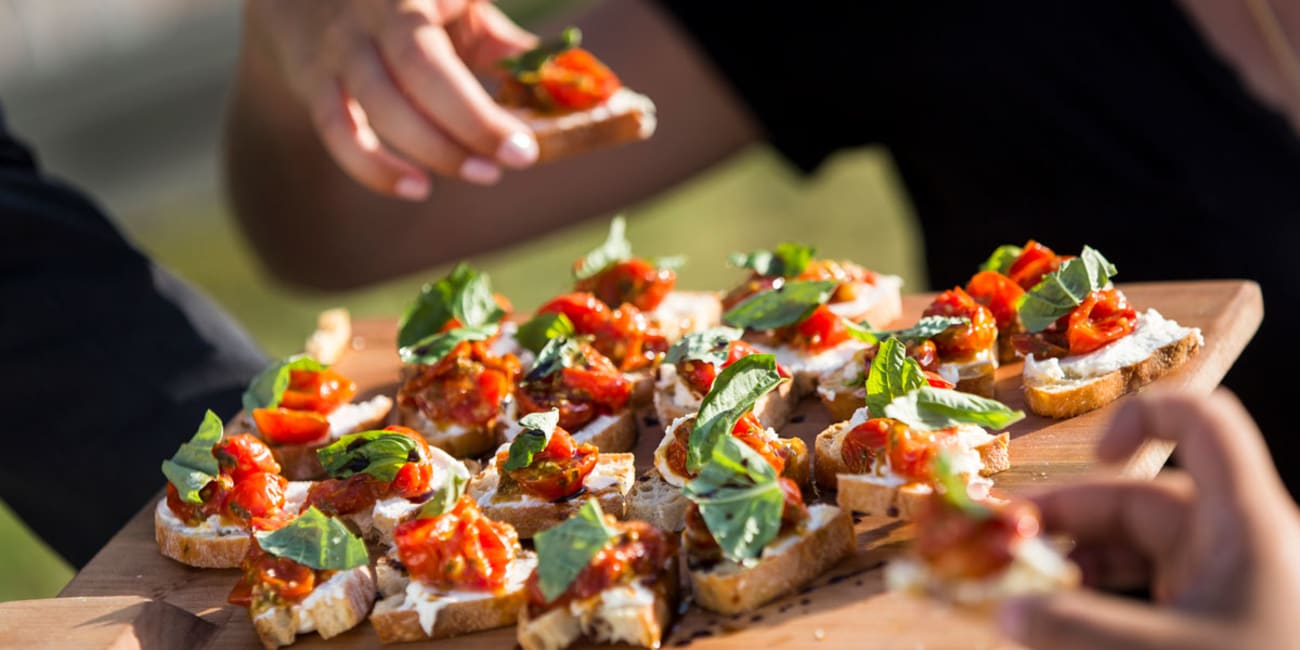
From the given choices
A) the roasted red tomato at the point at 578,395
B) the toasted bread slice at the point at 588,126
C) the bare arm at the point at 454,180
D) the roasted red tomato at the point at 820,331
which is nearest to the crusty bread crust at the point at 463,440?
the roasted red tomato at the point at 578,395

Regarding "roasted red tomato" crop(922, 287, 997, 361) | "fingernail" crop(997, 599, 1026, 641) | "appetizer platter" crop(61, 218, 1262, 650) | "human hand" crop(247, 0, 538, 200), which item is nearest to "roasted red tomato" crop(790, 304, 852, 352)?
"appetizer platter" crop(61, 218, 1262, 650)

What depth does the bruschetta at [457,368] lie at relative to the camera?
2445mm

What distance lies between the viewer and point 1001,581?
3.95 ft

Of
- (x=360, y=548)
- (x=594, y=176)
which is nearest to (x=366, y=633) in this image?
(x=360, y=548)

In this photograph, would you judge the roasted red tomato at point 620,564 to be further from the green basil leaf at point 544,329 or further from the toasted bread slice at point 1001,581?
the green basil leaf at point 544,329

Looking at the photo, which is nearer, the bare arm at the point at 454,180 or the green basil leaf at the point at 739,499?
the green basil leaf at the point at 739,499

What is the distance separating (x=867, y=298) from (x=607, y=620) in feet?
3.98

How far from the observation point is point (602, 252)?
2879 mm

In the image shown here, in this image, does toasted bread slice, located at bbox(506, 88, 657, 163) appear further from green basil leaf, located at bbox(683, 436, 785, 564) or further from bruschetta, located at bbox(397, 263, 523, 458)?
green basil leaf, located at bbox(683, 436, 785, 564)

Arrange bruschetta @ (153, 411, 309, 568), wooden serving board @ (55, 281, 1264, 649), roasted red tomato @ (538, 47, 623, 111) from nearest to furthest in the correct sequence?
wooden serving board @ (55, 281, 1264, 649), bruschetta @ (153, 411, 309, 568), roasted red tomato @ (538, 47, 623, 111)

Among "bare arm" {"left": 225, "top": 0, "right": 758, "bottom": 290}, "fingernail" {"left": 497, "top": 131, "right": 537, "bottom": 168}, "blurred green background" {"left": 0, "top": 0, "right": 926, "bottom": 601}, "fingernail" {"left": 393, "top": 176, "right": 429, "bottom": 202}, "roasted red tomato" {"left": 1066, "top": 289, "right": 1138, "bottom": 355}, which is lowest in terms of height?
"blurred green background" {"left": 0, "top": 0, "right": 926, "bottom": 601}

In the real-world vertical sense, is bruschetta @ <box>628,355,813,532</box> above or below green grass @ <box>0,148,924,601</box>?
above

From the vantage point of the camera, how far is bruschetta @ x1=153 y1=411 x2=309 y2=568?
2.17 metres

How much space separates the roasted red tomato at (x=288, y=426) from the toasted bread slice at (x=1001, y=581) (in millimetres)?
1553
